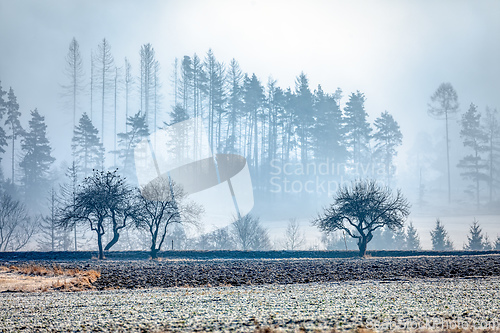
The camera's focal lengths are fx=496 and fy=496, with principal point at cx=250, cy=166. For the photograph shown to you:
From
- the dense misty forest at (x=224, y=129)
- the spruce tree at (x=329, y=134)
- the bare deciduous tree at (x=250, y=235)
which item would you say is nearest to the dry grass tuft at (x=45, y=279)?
the bare deciduous tree at (x=250, y=235)

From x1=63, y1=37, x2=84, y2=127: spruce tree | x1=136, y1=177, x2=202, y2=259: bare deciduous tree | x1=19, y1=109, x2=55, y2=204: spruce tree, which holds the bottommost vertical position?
x1=136, y1=177, x2=202, y2=259: bare deciduous tree

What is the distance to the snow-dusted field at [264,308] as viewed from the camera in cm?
1124

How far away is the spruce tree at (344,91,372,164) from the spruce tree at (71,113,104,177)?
39715mm

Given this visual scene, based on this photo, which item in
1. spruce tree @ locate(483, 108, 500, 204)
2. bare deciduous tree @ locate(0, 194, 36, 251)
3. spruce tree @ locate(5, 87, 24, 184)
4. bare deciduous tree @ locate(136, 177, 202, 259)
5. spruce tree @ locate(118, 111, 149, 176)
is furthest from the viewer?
spruce tree @ locate(483, 108, 500, 204)

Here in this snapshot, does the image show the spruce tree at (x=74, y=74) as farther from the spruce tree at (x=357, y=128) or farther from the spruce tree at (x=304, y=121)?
the spruce tree at (x=357, y=128)

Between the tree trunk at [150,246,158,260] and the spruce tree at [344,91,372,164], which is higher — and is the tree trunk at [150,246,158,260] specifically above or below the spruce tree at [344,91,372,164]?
below

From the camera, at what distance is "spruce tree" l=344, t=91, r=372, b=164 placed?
269 feet

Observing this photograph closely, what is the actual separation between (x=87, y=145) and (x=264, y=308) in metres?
67.6

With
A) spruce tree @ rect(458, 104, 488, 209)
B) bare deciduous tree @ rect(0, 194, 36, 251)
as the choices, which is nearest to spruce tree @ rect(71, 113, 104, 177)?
bare deciduous tree @ rect(0, 194, 36, 251)

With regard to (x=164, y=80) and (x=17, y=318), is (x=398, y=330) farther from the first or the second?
(x=164, y=80)

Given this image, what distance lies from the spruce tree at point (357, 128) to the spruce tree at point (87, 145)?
130 feet

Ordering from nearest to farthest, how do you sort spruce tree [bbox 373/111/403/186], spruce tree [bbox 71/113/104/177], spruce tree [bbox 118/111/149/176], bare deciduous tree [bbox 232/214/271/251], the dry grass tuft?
the dry grass tuft, bare deciduous tree [bbox 232/214/271/251], spruce tree [bbox 118/111/149/176], spruce tree [bbox 71/113/104/177], spruce tree [bbox 373/111/403/186]

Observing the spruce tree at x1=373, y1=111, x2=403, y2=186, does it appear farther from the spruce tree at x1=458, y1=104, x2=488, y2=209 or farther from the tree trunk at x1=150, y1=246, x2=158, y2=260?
the tree trunk at x1=150, y1=246, x2=158, y2=260

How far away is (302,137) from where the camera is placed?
77812 millimetres
